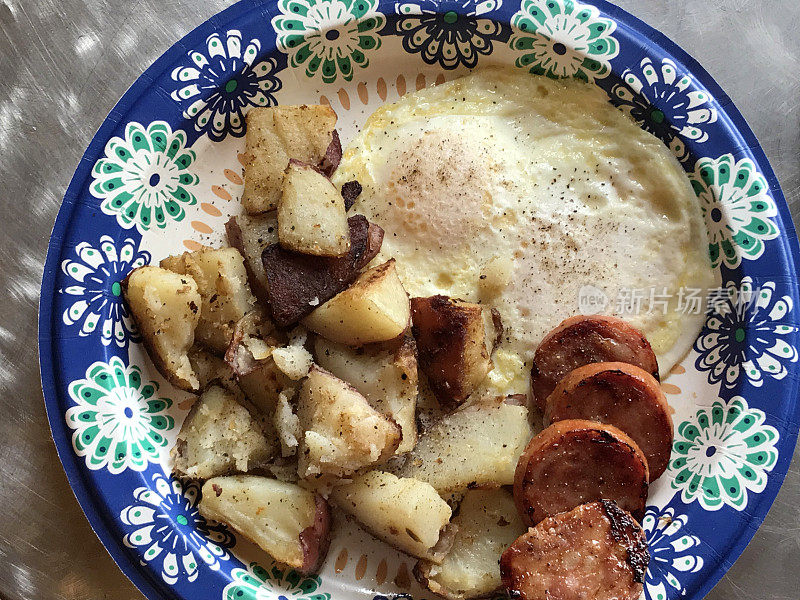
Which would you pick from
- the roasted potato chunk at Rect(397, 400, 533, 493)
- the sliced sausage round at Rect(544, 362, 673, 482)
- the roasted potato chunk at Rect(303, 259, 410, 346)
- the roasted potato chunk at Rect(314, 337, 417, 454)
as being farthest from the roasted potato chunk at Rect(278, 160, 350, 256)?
the sliced sausage round at Rect(544, 362, 673, 482)

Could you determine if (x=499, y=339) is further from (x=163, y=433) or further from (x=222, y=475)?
(x=163, y=433)

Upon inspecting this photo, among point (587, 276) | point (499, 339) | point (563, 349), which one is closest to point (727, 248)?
point (587, 276)

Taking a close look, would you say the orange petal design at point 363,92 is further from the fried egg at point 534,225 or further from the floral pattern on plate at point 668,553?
the floral pattern on plate at point 668,553

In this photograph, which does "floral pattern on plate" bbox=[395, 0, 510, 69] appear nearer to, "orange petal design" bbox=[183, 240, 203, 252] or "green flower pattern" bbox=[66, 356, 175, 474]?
"orange petal design" bbox=[183, 240, 203, 252]

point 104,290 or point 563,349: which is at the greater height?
point 104,290

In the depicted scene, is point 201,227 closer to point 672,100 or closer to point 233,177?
point 233,177

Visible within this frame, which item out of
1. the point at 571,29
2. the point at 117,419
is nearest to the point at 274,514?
the point at 117,419
